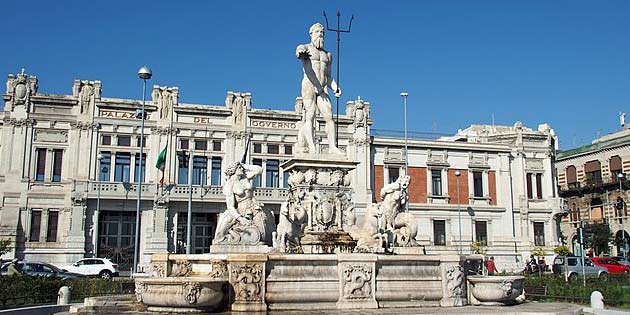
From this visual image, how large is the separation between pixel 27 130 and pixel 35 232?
24.3 feet

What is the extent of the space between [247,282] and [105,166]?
37.7 metres

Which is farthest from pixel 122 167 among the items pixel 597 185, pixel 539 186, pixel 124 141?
pixel 597 185

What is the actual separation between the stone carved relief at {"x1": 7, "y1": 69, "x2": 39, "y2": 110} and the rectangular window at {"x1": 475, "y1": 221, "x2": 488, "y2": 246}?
123ft

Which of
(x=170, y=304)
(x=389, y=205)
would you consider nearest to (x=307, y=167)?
(x=389, y=205)

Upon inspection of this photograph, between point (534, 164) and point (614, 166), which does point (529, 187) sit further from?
point (614, 166)

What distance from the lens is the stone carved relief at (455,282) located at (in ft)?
42.7

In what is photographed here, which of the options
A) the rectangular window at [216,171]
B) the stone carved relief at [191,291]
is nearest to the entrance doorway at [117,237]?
the rectangular window at [216,171]

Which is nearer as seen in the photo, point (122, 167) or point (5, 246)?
point (5, 246)

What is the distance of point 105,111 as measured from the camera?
46.8 m

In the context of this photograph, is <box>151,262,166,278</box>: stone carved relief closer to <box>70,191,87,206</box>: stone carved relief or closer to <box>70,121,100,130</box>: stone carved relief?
<box>70,191,87,206</box>: stone carved relief

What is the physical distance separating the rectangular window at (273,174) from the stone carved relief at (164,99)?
878 cm

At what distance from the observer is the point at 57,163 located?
4578 cm

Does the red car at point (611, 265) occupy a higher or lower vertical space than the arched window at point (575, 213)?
lower

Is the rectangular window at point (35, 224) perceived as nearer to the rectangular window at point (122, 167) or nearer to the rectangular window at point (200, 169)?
the rectangular window at point (122, 167)
